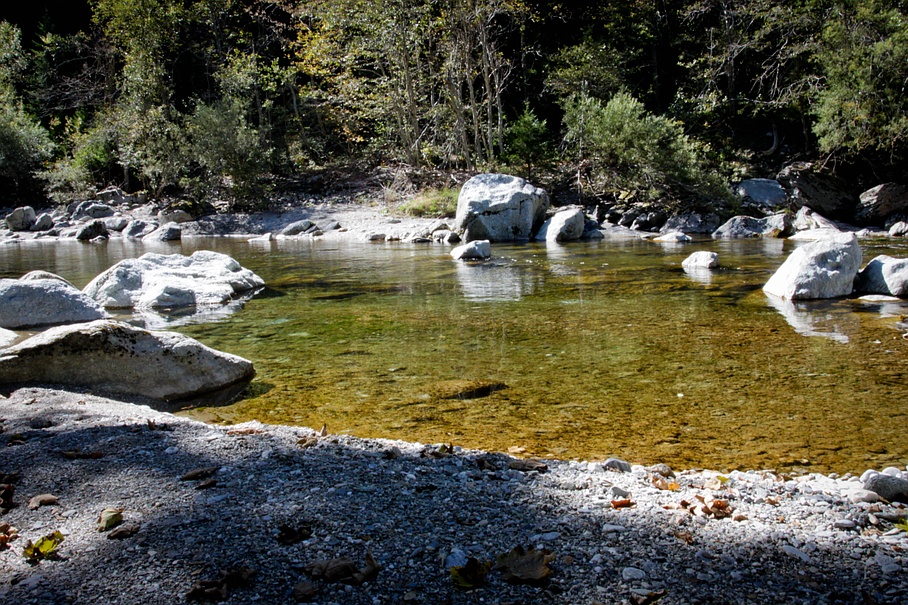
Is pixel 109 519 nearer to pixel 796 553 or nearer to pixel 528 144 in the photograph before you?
pixel 796 553

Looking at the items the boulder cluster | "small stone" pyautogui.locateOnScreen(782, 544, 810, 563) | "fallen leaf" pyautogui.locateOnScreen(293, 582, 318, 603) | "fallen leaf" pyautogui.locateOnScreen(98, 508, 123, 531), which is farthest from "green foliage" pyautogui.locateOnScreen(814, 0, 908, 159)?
"fallen leaf" pyautogui.locateOnScreen(98, 508, 123, 531)

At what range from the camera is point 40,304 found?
764 cm

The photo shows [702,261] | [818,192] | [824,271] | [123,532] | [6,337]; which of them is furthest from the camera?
[818,192]

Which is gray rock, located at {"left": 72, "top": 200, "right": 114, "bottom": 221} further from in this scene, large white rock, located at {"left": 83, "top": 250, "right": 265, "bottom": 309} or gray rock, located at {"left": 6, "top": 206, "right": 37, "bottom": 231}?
large white rock, located at {"left": 83, "top": 250, "right": 265, "bottom": 309}

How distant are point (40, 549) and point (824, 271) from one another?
382 inches

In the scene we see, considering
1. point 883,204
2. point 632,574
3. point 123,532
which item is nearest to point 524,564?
point 632,574

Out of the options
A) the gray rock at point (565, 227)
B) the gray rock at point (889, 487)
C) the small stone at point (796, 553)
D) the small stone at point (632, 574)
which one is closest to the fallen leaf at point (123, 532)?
the small stone at point (632, 574)

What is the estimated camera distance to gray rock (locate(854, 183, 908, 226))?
839 inches

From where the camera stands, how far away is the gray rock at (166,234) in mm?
24531

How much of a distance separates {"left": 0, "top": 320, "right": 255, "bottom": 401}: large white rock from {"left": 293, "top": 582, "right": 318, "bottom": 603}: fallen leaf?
349 centimetres

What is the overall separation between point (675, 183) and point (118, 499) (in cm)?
2170

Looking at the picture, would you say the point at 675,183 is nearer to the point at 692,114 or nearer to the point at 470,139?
the point at 692,114

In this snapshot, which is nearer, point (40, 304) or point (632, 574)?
point (632, 574)

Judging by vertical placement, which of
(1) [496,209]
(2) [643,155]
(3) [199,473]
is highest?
(2) [643,155]
